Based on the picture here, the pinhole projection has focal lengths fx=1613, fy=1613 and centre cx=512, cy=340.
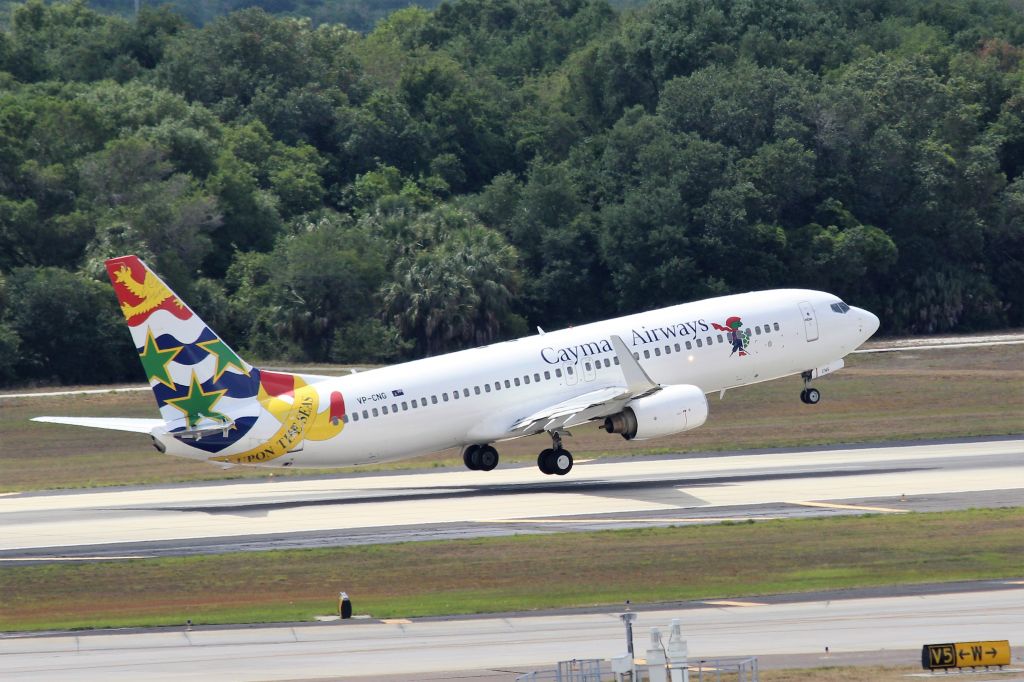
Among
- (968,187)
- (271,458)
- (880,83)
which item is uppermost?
(880,83)

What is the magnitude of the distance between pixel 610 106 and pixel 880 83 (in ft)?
78.7

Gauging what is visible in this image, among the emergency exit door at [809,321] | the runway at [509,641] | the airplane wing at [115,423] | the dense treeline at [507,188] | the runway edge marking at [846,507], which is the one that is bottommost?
the runway at [509,641]

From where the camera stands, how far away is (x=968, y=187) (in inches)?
4225

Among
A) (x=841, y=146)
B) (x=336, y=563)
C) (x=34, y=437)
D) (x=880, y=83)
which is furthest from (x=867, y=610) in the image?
(x=880, y=83)

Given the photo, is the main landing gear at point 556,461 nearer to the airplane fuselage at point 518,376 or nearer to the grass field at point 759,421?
the airplane fuselage at point 518,376

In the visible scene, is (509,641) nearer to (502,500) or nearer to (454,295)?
(502,500)

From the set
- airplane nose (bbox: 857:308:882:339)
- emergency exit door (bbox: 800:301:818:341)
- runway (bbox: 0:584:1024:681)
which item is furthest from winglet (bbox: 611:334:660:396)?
runway (bbox: 0:584:1024:681)

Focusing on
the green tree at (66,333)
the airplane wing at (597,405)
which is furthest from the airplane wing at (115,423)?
the green tree at (66,333)

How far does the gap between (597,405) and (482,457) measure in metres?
4.88

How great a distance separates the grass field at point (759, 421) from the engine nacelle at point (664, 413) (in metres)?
10.2

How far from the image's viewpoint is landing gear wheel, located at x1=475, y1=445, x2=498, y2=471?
181 ft

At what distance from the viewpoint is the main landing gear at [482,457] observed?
2174 inches

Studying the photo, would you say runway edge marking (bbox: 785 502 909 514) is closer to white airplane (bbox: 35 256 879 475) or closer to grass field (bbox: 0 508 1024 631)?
grass field (bbox: 0 508 1024 631)

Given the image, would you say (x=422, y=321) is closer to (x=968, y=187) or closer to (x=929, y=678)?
(x=968, y=187)
